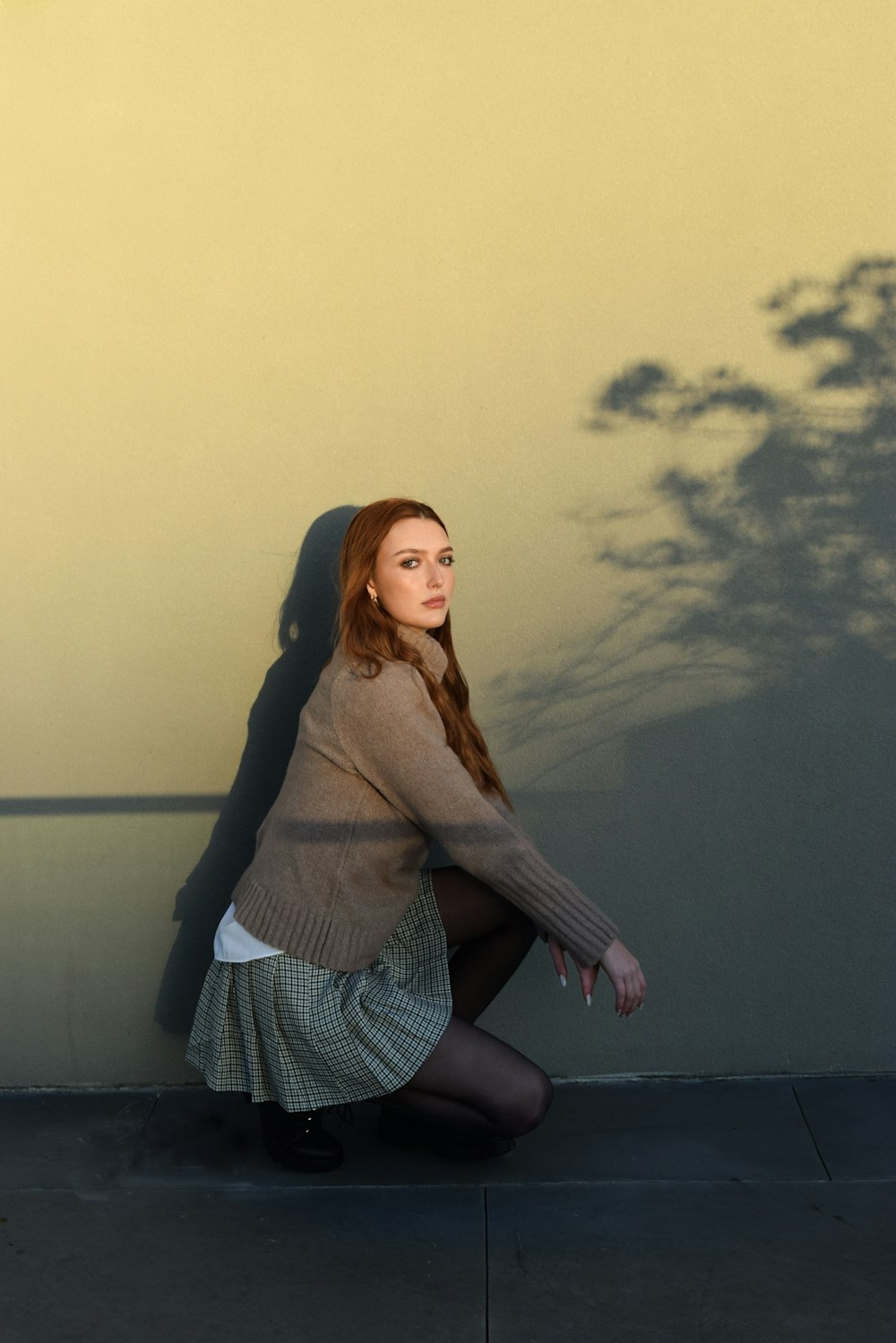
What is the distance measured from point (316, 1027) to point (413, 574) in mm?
912

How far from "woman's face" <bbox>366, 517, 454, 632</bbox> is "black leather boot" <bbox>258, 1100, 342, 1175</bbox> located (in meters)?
1.06

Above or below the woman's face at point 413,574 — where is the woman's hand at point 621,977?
below

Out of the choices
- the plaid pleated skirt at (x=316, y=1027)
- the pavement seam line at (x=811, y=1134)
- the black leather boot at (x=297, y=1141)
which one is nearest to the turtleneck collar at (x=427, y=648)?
the plaid pleated skirt at (x=316, y=1027)

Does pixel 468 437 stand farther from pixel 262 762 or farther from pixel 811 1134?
pixel 811 1134

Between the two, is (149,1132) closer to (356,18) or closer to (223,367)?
(223,367)

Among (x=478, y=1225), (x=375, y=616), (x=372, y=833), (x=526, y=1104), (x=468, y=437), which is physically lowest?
(x=478, y=1225)

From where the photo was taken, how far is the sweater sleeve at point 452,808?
2.68 m

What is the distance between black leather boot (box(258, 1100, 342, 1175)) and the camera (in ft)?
9.58

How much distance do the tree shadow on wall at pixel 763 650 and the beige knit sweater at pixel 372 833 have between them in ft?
1.61

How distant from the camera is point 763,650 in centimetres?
313

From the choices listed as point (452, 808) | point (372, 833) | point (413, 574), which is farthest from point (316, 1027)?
point (413, 574)

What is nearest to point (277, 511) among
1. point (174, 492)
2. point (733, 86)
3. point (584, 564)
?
point (174, 492)

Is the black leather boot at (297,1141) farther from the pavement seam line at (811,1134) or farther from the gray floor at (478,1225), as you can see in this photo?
the pavement seam line at (811,1134)

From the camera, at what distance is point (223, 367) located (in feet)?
10.2
